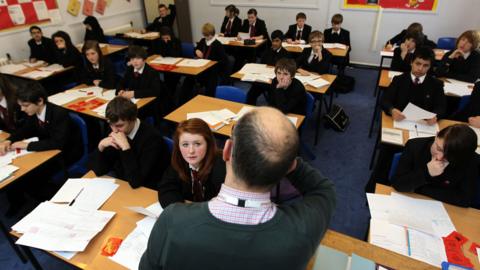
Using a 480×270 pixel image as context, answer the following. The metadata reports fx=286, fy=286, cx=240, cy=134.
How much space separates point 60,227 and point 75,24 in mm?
6136

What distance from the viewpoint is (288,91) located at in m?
3.36

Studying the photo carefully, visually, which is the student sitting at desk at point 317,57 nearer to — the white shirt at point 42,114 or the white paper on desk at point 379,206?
the white paper on desk at point 379,206

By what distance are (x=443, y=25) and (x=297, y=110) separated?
4523 mm

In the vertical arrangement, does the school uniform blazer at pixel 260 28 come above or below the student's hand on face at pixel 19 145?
above

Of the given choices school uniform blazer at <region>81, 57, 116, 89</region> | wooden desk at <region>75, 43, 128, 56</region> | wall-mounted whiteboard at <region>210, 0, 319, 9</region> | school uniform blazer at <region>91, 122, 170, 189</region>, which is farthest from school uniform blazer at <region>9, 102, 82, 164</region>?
wall-mounted whiteboard at <region>210, 0, 319, 9</region>

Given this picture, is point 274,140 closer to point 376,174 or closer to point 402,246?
Result: point 402,246

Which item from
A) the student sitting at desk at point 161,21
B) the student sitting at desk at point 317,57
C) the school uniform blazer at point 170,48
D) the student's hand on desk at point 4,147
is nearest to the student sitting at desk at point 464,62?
the student sitting at desk at point 317,57

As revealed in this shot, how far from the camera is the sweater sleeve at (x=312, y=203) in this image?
0.87 m

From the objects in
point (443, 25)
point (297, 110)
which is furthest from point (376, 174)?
point (443, 25)

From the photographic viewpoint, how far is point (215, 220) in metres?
0.80

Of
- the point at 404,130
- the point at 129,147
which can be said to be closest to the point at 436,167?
the point at 404,130

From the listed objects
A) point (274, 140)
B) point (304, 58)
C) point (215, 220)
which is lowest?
point (304, 58)

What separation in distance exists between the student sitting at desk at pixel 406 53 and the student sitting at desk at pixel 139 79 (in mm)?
→ 3589

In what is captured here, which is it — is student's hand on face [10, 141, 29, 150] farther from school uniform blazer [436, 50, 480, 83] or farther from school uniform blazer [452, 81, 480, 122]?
school uniform blazer [436, 50, 480, 83]
